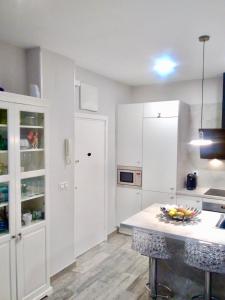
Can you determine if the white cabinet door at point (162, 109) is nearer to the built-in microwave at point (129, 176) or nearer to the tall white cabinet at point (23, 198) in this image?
the built-in microwave at point (129, 176)

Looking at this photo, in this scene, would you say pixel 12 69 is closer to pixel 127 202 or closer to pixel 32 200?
pixel 32 200

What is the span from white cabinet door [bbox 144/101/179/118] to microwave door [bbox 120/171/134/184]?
110cm

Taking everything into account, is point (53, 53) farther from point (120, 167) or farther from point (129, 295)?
point (129, 295)

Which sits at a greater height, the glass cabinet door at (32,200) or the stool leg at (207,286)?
A: the glass cabinet door at (32,200)

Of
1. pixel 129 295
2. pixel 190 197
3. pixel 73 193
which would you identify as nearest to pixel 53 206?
pixel 73 193

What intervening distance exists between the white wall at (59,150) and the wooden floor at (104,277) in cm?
22

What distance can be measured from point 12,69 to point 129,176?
2698 millimetres

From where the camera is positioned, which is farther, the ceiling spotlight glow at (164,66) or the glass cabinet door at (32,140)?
the ceiling spotlight glow at (164,66)

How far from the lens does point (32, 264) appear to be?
2719 millimetres

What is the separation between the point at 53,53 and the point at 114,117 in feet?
→ 6.20

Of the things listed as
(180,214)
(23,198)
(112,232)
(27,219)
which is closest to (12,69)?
(23,198)

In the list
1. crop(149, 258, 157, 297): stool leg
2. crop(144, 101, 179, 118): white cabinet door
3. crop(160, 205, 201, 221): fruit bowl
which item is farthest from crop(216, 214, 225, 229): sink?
crop(144, 101, 179, 118): white cabinet door

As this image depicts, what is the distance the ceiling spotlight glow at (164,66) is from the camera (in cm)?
335

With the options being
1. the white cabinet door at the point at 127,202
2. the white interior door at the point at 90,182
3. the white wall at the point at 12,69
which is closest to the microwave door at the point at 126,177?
the white cabinet door at the point at 127,202
